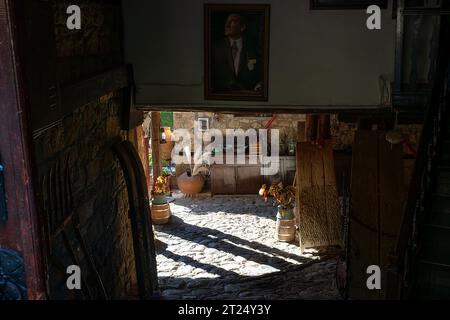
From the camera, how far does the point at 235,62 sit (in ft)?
20.0

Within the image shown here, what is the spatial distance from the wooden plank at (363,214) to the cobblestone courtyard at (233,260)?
3.56 feet

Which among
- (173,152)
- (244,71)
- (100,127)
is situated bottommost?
(173,152)

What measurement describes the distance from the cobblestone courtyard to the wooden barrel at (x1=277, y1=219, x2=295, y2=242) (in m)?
0.16

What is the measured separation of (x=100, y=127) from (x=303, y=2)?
2814mm

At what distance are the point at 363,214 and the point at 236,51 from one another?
8.35 feet

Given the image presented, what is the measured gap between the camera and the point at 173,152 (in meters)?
14.3

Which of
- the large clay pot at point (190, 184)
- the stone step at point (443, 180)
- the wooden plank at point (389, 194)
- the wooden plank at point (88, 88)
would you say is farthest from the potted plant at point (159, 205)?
the stone step at point (443, 180)

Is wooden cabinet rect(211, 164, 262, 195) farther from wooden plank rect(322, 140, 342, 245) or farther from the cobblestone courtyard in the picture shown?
wooden plank rect(322, 140, 342, 245)

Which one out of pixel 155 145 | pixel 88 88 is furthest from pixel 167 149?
pixel 88 88

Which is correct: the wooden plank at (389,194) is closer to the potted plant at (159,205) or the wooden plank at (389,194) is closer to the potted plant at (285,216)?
the potted plant at (285,216)

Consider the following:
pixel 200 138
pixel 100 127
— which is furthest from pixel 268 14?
pixel 200 138

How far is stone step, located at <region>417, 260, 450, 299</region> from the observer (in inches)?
145

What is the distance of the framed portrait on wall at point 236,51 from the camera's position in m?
5.85
